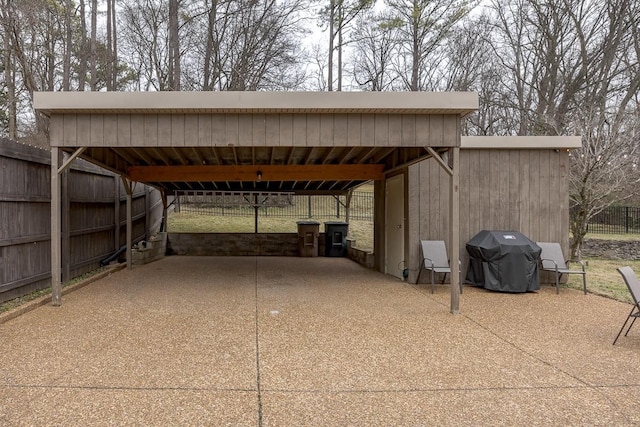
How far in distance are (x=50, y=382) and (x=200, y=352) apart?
108cm

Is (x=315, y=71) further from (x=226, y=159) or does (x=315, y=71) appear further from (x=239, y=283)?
(x=239, y=283)

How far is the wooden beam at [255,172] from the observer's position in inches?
330

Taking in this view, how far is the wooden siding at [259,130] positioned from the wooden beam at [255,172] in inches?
125

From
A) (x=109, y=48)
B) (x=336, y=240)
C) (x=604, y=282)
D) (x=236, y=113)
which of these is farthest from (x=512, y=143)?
(x=109, y=48)

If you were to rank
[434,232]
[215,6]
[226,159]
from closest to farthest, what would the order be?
1. [434,232]
2. [226,159]
3. [215,6]

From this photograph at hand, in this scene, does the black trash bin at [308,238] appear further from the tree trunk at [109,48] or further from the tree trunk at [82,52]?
the tree trunk at [109,48]

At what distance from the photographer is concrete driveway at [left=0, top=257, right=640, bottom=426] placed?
2.49 meters

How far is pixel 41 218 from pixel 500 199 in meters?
7.21

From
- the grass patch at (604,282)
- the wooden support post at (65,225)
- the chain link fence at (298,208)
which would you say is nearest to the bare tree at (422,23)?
the chain link fence at (298,208)

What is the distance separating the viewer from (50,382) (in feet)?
9.45

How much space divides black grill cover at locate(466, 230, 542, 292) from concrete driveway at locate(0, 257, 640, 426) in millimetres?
352

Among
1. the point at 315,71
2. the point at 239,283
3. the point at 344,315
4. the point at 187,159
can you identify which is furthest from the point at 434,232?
the point at 315,71

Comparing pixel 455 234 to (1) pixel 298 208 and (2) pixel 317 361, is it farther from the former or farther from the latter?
(1) pixel 298 208

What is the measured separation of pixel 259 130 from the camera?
511 cm
